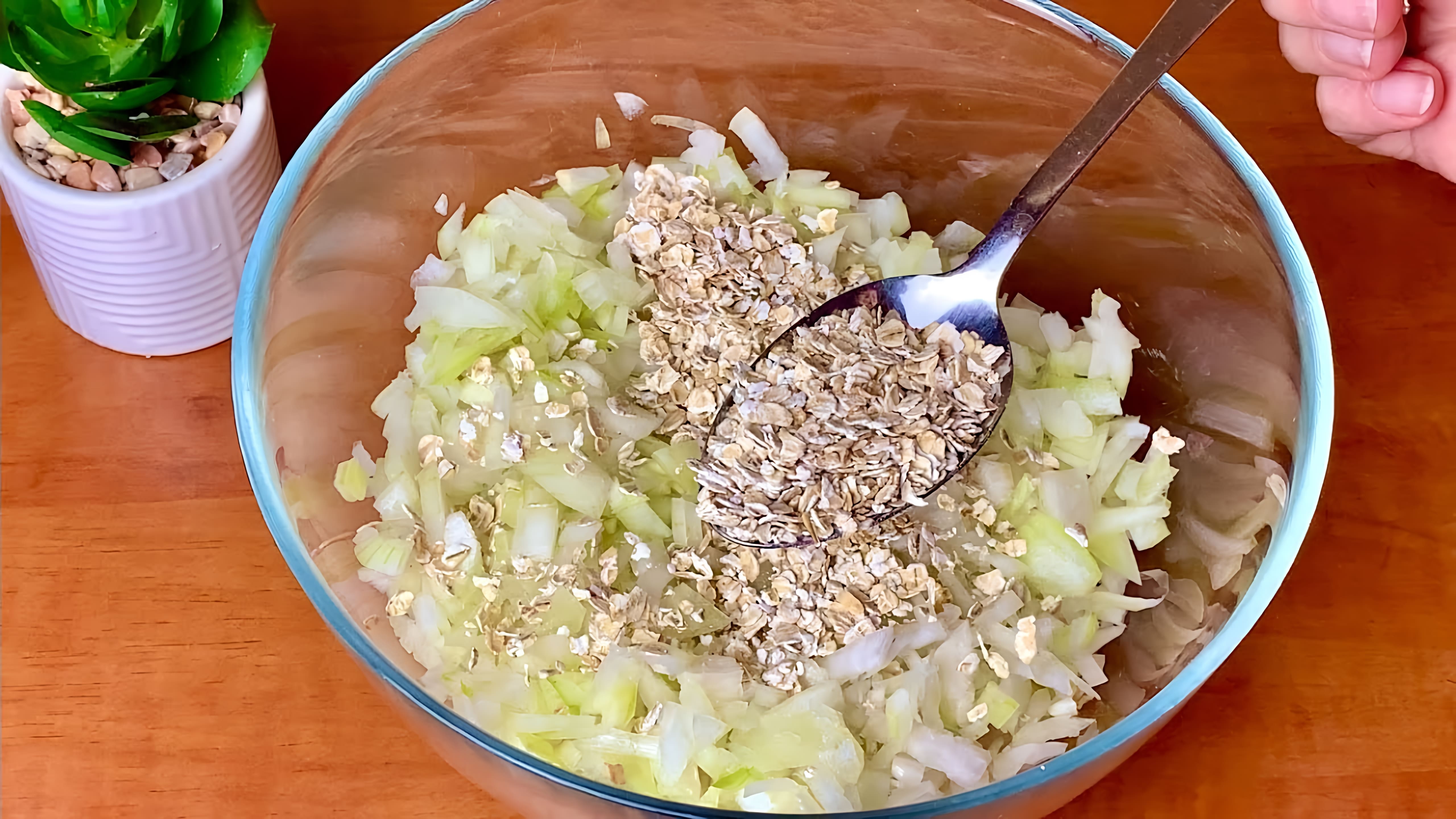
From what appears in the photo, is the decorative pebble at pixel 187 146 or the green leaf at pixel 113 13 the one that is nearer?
the green leaf at pixel 113 13

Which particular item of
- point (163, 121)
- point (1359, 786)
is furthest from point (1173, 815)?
point (163, 121)

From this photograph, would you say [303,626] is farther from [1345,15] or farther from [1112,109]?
[1345,15]

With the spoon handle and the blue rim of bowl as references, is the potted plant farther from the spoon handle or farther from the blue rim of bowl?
the spoon handle

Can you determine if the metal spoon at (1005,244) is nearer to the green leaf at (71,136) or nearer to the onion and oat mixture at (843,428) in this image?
the onion and oat mixture at (843,428)

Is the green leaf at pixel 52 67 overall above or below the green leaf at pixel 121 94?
above

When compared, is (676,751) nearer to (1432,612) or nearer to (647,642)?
(647,642)

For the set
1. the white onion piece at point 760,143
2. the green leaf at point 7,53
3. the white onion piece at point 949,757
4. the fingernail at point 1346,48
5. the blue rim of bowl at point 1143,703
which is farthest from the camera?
the white onion piece at point 760,143

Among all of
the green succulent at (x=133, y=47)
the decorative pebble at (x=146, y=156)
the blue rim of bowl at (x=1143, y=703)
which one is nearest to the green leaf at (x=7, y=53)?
the green succulent at (x=133, y=47)
